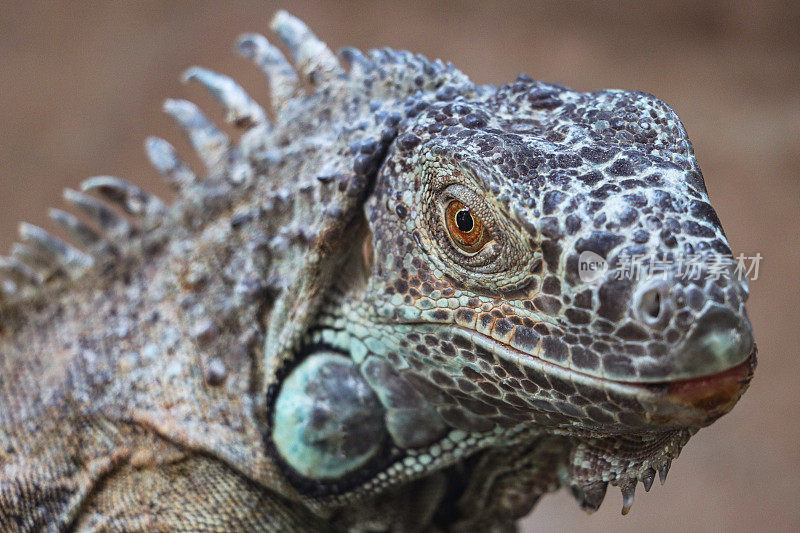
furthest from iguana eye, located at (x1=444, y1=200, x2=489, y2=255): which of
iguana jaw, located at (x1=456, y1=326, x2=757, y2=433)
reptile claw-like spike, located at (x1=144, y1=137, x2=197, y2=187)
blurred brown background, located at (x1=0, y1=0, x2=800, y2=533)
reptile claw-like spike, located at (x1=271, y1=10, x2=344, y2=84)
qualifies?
blurred brown background, located at (x1=0, y1=0, x2=800, y2=533)

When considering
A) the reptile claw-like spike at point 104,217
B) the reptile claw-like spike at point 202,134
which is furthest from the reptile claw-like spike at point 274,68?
the reptile claw-like spike at point 104,217

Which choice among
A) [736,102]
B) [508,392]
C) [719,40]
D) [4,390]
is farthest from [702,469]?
[4,390]

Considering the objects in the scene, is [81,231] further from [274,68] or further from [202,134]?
[274,68]

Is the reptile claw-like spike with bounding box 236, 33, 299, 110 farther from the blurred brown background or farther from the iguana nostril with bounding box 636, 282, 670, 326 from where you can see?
the blurred brown background

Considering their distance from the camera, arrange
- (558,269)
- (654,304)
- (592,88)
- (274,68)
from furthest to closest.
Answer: (592,88) → (274,68) → (558,269) → (654,304)

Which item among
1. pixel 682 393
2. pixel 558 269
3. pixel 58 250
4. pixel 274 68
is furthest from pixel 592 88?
pixel 682 393

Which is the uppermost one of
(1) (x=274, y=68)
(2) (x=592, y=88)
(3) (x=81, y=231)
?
(2) (x=592, y=88)

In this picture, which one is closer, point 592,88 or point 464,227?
point 464,227

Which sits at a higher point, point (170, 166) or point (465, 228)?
point (170, 166)

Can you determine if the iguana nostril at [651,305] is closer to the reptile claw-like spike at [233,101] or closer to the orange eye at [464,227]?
the orange eye at [464,227]
